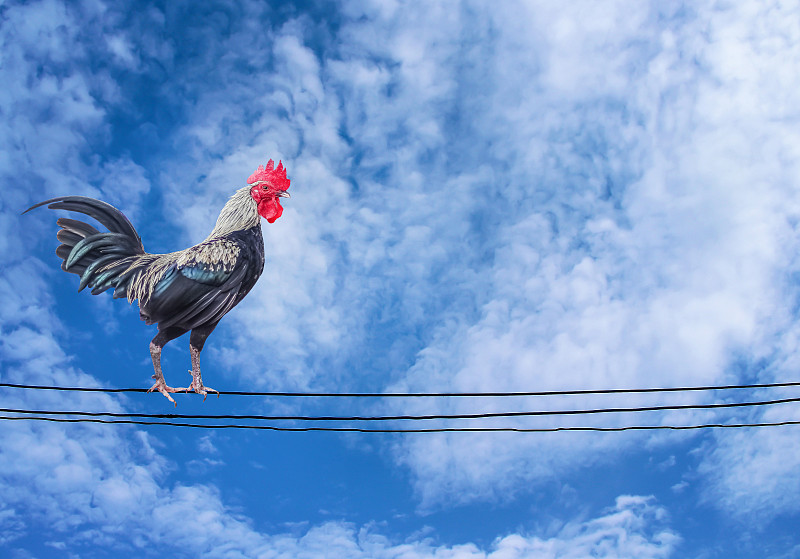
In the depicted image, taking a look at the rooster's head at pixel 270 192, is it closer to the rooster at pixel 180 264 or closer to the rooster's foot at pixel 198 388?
the rooster at pixel 180 264

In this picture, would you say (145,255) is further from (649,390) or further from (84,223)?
(649,390)

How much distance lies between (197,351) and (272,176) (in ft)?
8.02

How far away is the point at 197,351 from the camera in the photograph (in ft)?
25.7

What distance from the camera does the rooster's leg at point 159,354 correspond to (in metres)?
7.56

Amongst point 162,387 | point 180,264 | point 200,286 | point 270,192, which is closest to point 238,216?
point 270,192

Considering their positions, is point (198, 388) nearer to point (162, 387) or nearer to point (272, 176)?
point (162, 387)

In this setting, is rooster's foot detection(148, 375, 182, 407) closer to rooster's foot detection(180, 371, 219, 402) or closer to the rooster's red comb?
rooster's foot detection(180, 371, 219, 402)

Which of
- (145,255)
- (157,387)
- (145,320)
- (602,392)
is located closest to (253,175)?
(145,255)

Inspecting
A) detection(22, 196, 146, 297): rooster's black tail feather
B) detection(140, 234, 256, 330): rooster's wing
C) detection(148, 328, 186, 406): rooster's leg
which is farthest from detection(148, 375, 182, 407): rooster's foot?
detection(22, 196, 146, 297): rooster's black tail feather

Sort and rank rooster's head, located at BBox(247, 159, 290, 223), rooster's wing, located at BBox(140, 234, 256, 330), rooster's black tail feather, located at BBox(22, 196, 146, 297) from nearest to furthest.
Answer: rooster's wing, located at BBox(140, 234, 256, 330) < rooster's black tail feather, located at BBox(22, 196, 146, 297) < rooster's head, located at BBox(247, 159, 290, 223)

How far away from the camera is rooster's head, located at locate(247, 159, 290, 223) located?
28.0ft

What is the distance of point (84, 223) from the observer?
841 centimetres

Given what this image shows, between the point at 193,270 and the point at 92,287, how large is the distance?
67.2 inches

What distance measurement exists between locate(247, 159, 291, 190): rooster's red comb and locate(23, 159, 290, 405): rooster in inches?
0.5
